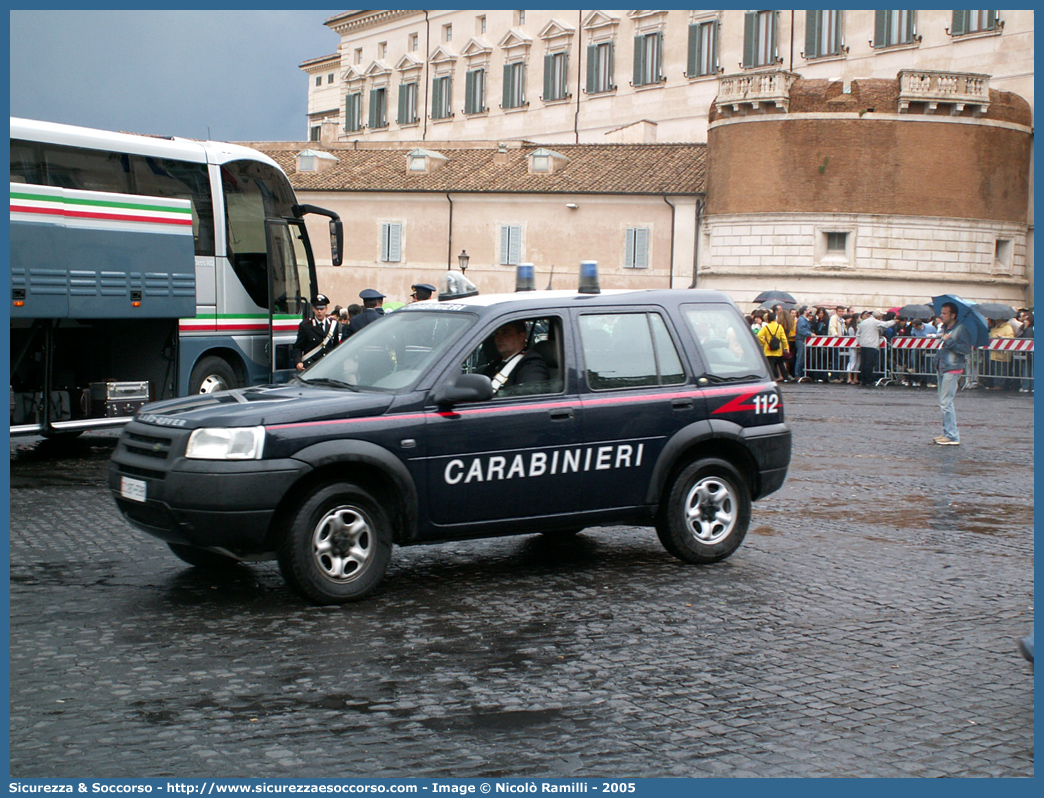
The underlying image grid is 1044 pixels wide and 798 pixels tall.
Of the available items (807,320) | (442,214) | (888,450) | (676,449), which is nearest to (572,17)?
(442,214)

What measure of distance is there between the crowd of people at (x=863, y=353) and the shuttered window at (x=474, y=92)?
4394cm

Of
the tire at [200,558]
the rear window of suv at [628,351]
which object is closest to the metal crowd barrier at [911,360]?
the rear window of suv at [628,351]

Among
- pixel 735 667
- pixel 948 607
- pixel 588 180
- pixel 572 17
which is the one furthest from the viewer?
pixel 572 17

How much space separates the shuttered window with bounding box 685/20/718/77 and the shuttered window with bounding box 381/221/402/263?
1713cm

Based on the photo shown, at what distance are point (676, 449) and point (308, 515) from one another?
2532 millimetres

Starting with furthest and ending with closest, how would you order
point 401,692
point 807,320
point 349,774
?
point 807,320
point 401,692
point 349,774

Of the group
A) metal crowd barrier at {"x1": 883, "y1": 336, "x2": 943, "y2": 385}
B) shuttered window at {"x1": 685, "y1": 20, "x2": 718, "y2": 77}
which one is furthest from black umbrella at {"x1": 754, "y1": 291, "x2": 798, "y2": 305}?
shuttered window at {"x1": 685, "y1": 20, "x2": 718, "y2": 77}

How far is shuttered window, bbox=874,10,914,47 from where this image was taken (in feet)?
170

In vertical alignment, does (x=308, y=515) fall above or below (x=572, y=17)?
below

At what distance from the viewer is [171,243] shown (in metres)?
14.1

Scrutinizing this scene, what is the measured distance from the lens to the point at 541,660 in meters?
5.88

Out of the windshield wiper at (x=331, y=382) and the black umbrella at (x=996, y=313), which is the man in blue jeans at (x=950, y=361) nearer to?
the windshield wiper at (x=331, y=382)

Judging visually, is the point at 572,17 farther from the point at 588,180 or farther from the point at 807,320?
the point at 807,320

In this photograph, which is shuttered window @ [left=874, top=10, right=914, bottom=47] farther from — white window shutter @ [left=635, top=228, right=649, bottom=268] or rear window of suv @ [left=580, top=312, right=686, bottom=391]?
rear window of suv @ [left=580, top=312, right=686, bottom=391]
